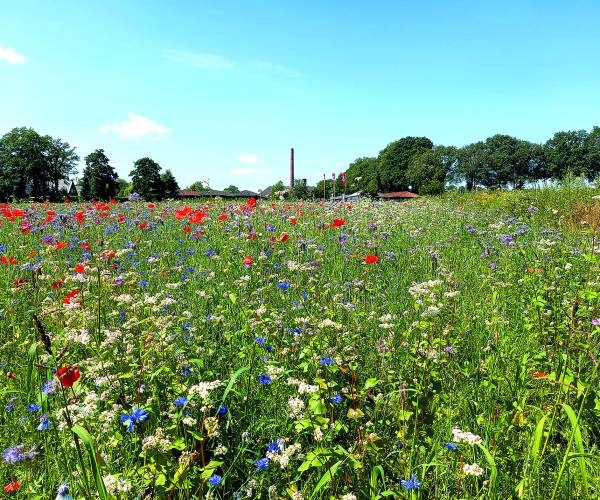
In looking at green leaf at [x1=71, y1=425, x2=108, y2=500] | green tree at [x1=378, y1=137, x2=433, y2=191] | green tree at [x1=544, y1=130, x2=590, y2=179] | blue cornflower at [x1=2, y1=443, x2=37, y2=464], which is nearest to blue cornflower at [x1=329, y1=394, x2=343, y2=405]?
green leaf at [x1=71, y1=425, x2=108, y2=500]

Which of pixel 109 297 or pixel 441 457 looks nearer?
pixel 441 457

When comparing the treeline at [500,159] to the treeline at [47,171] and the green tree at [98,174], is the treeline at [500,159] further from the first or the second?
the green tree at [98,174]

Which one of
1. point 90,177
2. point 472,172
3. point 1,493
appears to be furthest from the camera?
point 472,172

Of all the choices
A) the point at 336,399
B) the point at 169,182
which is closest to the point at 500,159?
the point at 169,182

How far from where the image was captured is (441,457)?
2109 mm

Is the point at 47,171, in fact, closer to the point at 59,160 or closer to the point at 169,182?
the point at 59,160

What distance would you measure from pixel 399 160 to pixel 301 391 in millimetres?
117907

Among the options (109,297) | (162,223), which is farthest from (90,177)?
(109,297)

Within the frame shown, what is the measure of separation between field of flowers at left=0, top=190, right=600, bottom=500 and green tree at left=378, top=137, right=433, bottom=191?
111084 mm

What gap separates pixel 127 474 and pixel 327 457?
3.02 feet

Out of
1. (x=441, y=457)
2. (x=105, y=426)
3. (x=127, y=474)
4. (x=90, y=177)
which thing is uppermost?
(x=90, y=177)

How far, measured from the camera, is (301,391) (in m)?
1.83

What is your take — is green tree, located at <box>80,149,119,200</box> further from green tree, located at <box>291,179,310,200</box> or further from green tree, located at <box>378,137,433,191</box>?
green tree, located at <box>378,137,433,191</box>

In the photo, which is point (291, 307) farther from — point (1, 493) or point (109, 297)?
point (1, 493)
